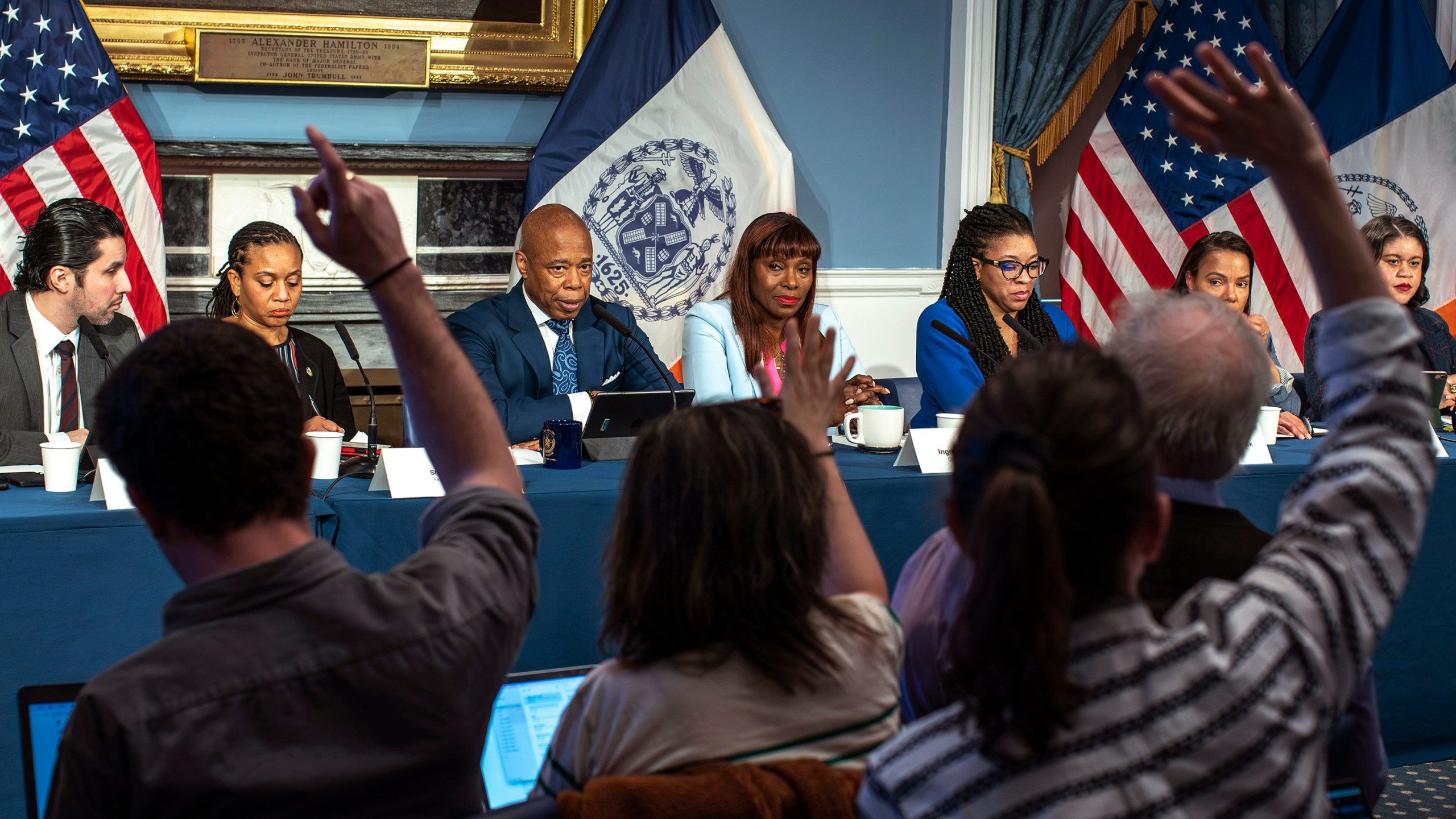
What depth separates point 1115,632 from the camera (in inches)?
24.3

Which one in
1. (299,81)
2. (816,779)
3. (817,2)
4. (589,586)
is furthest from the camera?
(817,2)

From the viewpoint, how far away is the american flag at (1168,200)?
439cm

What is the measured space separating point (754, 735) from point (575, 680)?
551 millimetres

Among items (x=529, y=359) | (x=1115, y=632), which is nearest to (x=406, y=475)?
(x=529, y=359)

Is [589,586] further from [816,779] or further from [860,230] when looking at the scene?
[860,230]

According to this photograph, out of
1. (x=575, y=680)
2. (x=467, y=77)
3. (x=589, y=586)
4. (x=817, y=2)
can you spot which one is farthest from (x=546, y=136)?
(x=575, y=680)

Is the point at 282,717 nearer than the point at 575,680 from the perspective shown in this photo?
Yes

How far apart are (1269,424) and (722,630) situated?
1.98 meters

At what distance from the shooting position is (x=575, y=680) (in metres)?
1.35

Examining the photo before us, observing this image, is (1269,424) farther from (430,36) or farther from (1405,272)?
(430,36)

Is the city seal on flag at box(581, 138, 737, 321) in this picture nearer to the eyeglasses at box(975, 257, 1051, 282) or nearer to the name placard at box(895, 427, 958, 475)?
the eyeglasses at box(975, 257, 1051, 282)

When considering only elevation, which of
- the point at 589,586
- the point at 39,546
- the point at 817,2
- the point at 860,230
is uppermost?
the point at 817,2

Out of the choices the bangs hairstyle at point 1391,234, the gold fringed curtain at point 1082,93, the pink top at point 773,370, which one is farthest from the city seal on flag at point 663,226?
the bangs hairstyle at point 1391,234

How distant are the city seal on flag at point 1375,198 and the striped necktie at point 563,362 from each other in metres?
3.19
